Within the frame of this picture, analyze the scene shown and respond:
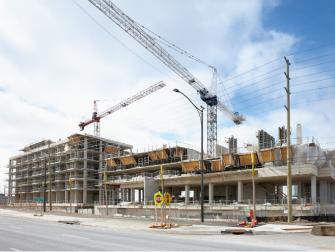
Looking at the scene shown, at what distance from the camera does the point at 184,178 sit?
77.9 metres

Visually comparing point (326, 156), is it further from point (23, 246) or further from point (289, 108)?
point (23, 246)

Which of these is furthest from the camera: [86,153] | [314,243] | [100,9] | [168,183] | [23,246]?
[86,153]

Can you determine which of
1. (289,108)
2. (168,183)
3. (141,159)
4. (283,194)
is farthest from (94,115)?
(289,108)

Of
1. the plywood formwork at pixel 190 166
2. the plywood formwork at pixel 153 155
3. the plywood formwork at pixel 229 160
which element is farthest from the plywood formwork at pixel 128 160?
the plywood formwork at pixel 229 160

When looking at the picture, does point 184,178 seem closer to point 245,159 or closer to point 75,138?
point 245,159

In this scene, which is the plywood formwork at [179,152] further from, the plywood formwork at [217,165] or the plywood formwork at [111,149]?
the plywood formwork at [111,149]

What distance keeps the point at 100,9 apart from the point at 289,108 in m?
41.0

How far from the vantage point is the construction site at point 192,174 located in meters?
57.9

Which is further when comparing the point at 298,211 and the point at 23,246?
the point at 298,211

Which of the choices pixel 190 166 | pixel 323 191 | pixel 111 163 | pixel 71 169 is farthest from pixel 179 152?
pixel 71 169

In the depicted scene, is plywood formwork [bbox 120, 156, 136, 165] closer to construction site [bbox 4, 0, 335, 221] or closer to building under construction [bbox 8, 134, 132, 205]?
construction site [bbox 4, 0, 335, 221]

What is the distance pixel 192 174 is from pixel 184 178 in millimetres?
1622

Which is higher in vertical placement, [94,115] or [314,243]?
[94,115]

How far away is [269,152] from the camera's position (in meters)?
65.6
